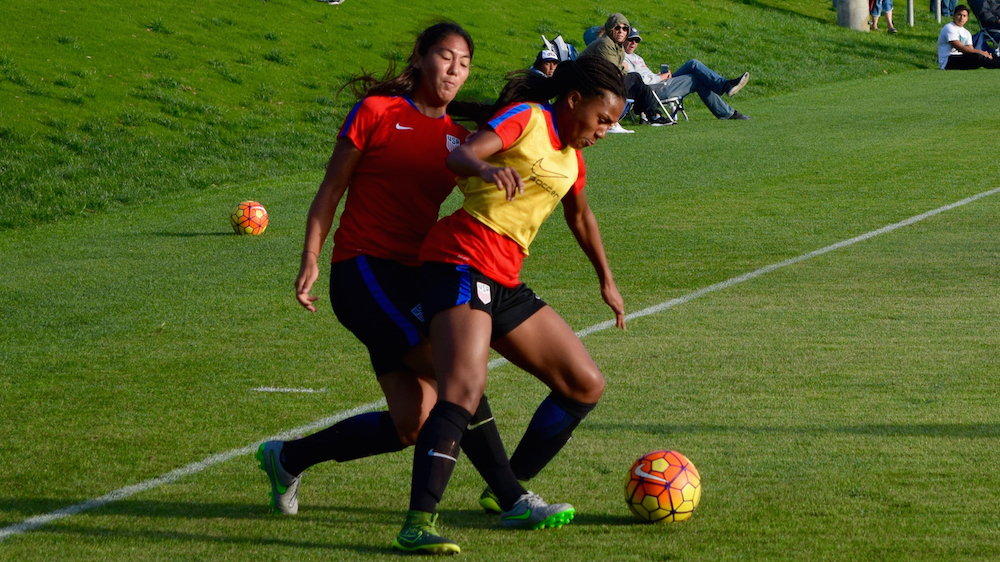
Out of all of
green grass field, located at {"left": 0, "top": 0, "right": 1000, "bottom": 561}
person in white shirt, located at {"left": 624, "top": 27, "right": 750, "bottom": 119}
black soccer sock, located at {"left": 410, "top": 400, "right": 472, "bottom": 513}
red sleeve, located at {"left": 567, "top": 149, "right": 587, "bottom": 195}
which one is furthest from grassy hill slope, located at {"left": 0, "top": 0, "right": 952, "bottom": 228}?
black soccer sock, located at {"left": 410, "top": 400, "right": 472, "bottom": 513}

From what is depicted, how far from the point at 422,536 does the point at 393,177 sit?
1378 mm

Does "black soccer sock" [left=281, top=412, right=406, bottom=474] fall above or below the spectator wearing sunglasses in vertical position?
above

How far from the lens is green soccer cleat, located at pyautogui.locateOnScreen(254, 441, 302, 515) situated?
491 cm

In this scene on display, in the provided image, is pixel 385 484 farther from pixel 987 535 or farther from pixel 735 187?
pixel 735 187

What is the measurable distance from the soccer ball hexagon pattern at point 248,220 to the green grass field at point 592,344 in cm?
21

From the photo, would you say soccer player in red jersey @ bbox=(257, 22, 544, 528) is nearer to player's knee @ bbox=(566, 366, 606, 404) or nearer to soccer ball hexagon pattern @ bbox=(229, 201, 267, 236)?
player's knee @ bbox=(566, 366, 606, 404)

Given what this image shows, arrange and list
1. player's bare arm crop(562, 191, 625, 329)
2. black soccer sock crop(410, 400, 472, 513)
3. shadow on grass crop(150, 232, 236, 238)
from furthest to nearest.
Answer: shadow on grass crop(150, 232, 236, 238), player's bare arm crop(562, 191, 625, 329), black soccer sock crop(410, 400, 472, 513)

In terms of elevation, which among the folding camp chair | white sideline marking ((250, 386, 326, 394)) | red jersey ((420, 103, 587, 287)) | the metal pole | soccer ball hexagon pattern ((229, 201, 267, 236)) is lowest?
the metal pole

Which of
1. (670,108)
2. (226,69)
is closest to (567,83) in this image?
(670,108)

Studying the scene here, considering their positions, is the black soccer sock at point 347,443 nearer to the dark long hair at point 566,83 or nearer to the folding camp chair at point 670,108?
the dark long hair at point 566,83

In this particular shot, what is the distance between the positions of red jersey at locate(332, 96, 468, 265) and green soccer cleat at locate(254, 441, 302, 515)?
0.89m

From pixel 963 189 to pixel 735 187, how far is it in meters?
2.74

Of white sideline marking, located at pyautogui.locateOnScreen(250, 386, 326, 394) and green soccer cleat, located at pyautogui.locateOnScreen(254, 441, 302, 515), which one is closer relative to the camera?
green soccer cleat, located at pyautogui.locateOnScreen(254, 441, 302, 515)

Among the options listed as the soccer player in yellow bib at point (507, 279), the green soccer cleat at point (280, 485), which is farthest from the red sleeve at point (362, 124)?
the green soccer cleat at point (280, 485)
